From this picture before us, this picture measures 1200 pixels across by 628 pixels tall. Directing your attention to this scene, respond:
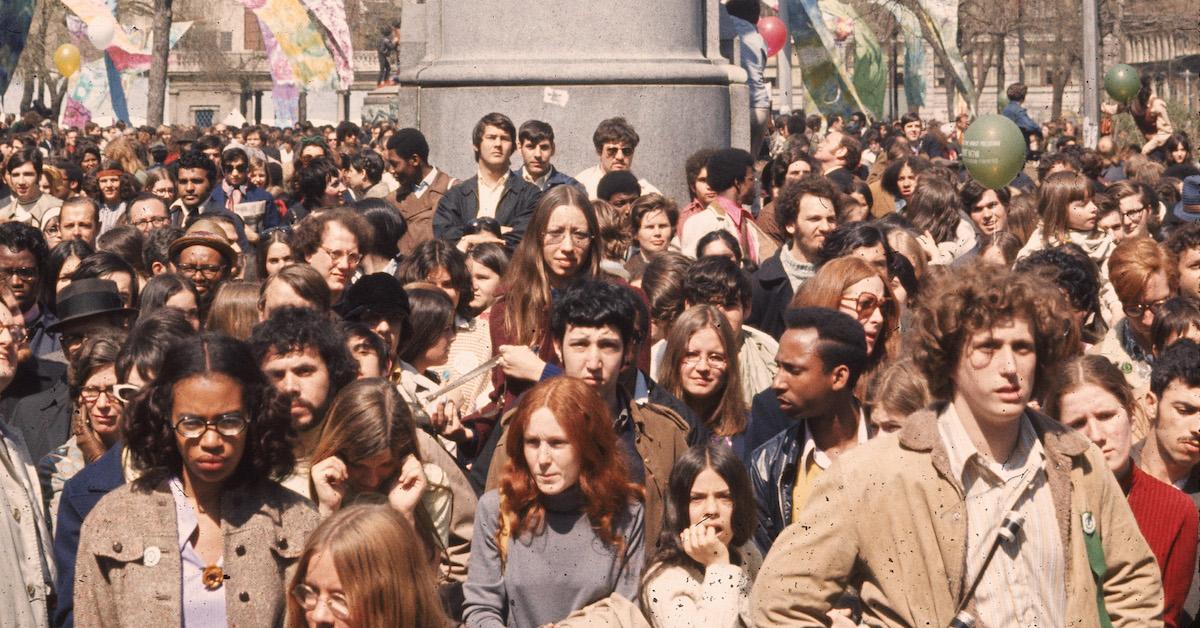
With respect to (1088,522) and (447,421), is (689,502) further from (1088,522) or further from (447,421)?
(1088,522)

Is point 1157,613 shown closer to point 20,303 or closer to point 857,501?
point 857,501

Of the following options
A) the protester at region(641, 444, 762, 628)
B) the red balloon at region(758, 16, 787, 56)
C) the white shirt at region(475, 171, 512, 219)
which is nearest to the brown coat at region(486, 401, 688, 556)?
the protester at region(641, 444, 762, 628)

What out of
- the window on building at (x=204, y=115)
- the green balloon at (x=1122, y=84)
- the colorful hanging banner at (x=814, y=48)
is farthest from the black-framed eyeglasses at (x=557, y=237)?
the window on building at (x=204, y=115)

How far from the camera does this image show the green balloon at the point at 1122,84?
68.5 ft

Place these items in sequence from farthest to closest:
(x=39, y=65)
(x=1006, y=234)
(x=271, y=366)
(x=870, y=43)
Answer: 1. (x=39, y=65)
2. (x=870, y=43)
3. (x=1006, y=234)
4. (x=271, y=366)

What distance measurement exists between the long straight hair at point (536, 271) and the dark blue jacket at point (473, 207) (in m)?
2.63

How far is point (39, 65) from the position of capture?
207 feet

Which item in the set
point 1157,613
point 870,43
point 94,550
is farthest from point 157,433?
point 870,43

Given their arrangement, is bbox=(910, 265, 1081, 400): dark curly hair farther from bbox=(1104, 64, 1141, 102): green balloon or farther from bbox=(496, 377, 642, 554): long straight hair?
bbox=(1104, 64, 1141, 102): green balloon

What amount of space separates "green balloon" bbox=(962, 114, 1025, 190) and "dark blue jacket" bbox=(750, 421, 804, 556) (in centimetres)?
735

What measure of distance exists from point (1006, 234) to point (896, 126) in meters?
16.6

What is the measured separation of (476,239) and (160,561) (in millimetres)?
5188

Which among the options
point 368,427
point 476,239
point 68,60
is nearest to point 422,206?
point 476,239

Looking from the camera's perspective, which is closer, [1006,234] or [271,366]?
[271,366]
